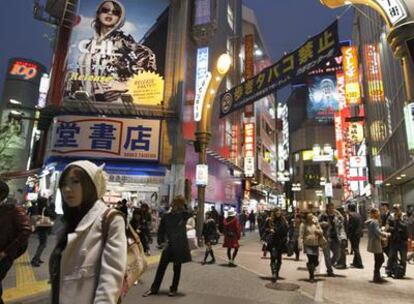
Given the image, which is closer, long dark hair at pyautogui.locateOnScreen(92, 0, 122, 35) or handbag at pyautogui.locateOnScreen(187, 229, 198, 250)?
handbag at pyautogui.locateOnScreen(187, 229, 198, 250)

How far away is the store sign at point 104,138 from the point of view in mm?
21797

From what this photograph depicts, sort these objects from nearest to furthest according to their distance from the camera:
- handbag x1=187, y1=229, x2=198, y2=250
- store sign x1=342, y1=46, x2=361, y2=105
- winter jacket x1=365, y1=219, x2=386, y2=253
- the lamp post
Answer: handbag x1=187, y1=229, x2=198, y2=250 → winter jacket x1=365, y1=219, x2=386, y2=253 → the lamp post → store sign x1=342, y1=46, x2=361, y2=105

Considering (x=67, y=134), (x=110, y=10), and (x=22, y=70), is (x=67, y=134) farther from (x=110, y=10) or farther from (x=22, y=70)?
(x=22, y=70)

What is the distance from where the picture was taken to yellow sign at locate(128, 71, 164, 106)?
23328 mm

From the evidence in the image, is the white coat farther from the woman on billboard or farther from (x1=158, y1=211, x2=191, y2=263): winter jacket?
the woman on billboard

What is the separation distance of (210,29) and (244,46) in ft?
54.6

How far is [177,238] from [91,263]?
5321mm

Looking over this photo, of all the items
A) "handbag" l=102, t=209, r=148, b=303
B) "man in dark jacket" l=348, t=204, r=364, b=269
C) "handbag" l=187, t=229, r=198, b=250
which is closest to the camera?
"handbag" l=102, t=209, r=148, b=303

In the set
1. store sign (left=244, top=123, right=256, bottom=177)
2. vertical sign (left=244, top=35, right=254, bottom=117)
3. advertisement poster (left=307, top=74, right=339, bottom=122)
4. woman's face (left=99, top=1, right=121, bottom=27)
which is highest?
advertisement poster (left=307, top=74, right=339, bottom=122)

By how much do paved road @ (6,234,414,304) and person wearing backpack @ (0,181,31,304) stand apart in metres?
2.69

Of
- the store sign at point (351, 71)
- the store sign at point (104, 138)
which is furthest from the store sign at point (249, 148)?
the store sign at point (104, 138)

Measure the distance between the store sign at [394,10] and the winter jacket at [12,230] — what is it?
32.8 feet

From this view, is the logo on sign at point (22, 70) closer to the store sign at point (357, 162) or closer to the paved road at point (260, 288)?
the store sign at point (357, 162)

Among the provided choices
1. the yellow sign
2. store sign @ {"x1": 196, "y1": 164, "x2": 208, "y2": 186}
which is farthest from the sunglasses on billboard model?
Result: store sign @ {"x1": 196, "y1": 164, "x2": 208, "y2": 186}
